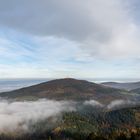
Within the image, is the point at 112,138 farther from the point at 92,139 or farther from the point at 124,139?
the point at 92,139

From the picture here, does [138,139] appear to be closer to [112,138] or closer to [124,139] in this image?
[124,139]

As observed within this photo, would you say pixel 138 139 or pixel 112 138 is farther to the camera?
pixel 112 138

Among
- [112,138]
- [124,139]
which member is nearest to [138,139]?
[124,139]

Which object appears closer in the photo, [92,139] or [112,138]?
[92,139]

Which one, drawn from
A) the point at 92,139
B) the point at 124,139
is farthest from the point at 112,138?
the point at 92,139
